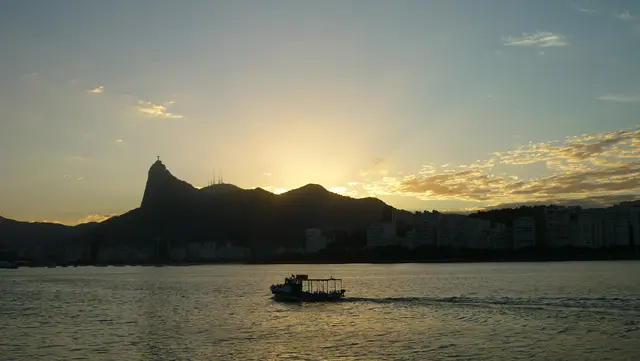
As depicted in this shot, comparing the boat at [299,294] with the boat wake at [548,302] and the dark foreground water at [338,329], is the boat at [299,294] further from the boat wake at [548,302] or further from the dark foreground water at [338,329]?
the boat wake at [548,302]

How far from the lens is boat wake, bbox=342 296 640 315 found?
259 ft

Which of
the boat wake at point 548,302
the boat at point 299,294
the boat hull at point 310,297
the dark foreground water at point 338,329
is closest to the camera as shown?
the dark foreground water at point 338,329

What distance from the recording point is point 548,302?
86.9 m

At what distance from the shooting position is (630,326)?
6281 centimetres

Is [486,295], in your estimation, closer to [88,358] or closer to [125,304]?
[125,304]

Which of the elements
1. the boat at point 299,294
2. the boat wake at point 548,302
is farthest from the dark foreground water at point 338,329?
the boat at point 299,294

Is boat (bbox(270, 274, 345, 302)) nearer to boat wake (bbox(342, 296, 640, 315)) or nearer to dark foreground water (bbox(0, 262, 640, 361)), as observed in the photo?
dark foreground water (bbox(0, 262, 640, 361))

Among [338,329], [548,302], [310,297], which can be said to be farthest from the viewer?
[310,297]

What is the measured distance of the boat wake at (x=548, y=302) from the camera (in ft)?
259

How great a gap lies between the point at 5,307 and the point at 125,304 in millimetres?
18995

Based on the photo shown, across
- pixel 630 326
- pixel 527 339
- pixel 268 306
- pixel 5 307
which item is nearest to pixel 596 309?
pixel 630 326

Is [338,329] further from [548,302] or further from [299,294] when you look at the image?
[299,294]

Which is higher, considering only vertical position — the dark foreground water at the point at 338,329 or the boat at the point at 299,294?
the boat at the point at 299,294

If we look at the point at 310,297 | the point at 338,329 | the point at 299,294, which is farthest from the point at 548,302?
the point at 299,294
